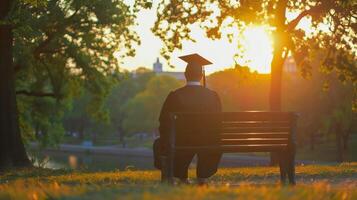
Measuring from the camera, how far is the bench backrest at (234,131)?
943 cm

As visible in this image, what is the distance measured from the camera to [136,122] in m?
82.6

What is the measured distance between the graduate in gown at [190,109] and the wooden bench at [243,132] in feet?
0.54

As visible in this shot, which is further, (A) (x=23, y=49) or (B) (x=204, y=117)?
(A) (x=23, y=49)

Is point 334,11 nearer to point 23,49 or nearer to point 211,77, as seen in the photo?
point 23,49

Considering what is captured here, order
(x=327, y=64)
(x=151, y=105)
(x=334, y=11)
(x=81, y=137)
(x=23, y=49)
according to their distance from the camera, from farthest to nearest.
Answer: (x=81, y=137) < (x=151, y=105) < (x=23, y=49) < (x=327, y=64) < (x=334, y=11)

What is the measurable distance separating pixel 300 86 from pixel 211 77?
26.1 metres

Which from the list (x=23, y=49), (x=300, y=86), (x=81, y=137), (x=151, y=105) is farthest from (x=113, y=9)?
(x=81, y=137)

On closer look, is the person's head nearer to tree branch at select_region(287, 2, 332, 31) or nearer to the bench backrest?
the bench backrest

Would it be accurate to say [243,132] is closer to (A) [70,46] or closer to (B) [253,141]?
(B) [253,141]

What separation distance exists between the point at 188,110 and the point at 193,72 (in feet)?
2.03

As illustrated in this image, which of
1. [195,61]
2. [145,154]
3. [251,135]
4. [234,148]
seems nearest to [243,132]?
[251,135]

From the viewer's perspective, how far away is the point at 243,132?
32.2ft

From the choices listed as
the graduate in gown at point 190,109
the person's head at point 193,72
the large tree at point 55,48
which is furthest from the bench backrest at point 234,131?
the large tree at point 55,48

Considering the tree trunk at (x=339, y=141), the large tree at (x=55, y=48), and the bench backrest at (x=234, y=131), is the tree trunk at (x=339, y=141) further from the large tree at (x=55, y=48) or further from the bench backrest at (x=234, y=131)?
the bench backrest at (x=234, y=131)
